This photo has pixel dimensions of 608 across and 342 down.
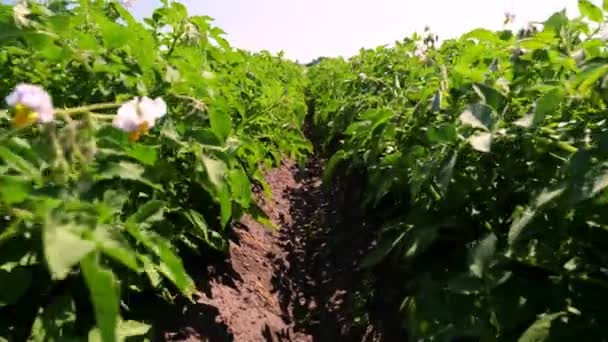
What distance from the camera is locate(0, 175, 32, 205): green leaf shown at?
3.72 feet

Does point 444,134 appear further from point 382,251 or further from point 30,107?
point 30,107

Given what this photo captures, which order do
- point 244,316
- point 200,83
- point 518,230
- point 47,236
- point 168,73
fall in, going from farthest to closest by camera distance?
1. point 244,316
2. point 200,83
3. point 168,73
4. point 518,230
5. point 47,236

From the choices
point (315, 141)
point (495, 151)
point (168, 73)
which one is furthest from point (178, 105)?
point (315, 141)

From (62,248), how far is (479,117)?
1098mm

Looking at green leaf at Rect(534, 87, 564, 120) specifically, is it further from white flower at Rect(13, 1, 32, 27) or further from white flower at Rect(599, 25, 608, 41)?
white flower at Rect(13, 1, 32, 27)

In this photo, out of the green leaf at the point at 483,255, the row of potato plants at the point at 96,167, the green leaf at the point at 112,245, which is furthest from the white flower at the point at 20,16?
the green leaf at the point at 483,255

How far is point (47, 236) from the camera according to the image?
0.87 m

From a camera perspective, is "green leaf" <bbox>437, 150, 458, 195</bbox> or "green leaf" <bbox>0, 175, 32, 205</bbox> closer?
"green leaf" <bbox>0, 175, 32, 205</bbox>

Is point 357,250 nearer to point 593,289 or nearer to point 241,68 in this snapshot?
point 241,68

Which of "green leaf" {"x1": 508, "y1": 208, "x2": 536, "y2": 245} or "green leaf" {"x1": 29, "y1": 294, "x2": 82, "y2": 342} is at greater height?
"green leaf" {"x1": 508, "y1": 208, "x2": 536, "y2": 245}

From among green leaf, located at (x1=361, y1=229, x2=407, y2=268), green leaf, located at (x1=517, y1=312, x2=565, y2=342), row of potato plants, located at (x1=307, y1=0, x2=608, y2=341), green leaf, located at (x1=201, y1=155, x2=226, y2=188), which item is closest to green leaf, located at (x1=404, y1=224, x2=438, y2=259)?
row of potato plants, located at (x1=307, y1=0, x2=608, y2=341)

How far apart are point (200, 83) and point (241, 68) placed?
A: 2.33 m

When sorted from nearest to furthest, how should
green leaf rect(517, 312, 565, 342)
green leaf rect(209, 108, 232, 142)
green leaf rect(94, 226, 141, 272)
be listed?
green leaf rect(94, 226, 141, 272) → green leaf rect(517, 312, 565, 342) → green leaf rect(209, 108, 232, 142)

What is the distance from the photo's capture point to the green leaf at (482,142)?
1474mm
